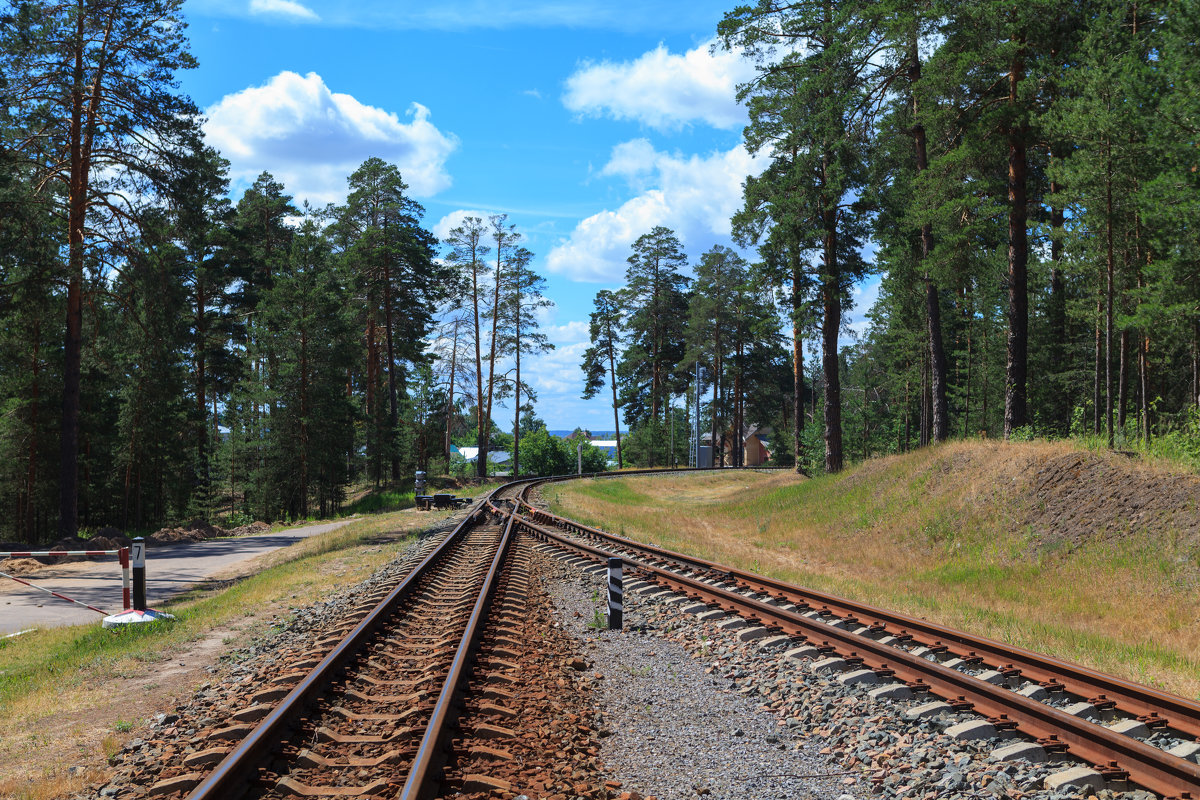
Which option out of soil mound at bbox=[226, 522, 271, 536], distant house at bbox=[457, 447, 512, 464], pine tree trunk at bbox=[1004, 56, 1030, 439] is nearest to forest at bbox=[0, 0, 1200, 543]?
pine tree trunk at bbox=[1004, 56, 1030, 439]

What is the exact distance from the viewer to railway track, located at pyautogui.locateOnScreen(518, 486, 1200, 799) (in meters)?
4.73

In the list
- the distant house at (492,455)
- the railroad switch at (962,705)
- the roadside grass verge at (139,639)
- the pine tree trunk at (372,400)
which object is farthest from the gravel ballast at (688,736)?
the distant house at (492,455)

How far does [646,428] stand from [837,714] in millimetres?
65219

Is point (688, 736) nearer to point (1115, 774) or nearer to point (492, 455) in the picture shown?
point (1115, 774)

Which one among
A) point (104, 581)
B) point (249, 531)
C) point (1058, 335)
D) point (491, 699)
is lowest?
point (249, 531)

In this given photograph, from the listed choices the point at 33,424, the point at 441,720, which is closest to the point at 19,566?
the point at 441,720

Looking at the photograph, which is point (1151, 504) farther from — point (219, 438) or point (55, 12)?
point (219, 438)

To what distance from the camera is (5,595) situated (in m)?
14.2

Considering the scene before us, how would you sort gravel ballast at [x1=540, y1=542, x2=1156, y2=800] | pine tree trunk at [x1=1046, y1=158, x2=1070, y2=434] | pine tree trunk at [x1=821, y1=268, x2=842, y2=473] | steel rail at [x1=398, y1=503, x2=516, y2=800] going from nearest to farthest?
1. steel rail at [x1=398, y1=503, x2=516, y2=800]
2. gravel ballast at [x1=540, y1=542, x2=1156, y2=800]
3. pine tree trunk at [x1=821, y1=268, x2=842, y2=473]
4. pine tree trunk at [x1=1046, y1=158, x2=1070, y2=434]

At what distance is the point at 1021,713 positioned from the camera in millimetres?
5539

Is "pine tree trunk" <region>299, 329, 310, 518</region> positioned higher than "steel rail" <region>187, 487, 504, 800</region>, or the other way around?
"pine tree trunk" <region>299, 329, 310, 518</region>

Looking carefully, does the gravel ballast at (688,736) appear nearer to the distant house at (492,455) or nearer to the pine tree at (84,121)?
the pine tree at (84,121)

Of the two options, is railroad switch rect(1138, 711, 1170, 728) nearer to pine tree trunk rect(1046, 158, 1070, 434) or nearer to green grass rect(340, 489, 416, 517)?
pine tree trunk rect(1046, 158, 1070, 434)

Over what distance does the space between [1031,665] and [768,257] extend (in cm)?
2420
